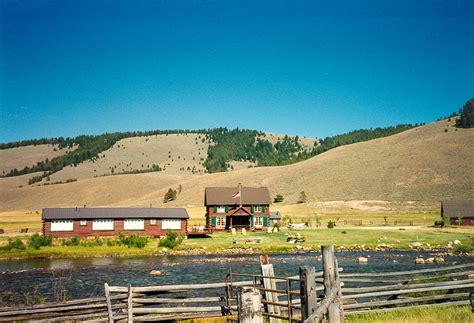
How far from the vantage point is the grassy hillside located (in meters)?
117

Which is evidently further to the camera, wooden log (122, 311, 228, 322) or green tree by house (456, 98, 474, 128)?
green tree by house (456, 98, 474, 128)

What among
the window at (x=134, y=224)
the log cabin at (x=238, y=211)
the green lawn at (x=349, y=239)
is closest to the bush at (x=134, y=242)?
the green lawn at (x=349, y=239)

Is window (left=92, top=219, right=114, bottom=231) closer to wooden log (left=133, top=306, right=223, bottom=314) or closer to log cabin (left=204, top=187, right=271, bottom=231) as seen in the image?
log cabin (left=204, top=187, right=271, bottom=231)

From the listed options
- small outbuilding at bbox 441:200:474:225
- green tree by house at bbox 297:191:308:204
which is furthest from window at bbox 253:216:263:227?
green tree by house at bbox 297:191:308:204

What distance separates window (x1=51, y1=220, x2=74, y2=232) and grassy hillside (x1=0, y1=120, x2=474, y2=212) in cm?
6589

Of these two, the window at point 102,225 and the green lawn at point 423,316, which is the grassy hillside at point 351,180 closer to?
the window at point 102,225

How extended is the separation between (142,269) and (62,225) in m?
27.7

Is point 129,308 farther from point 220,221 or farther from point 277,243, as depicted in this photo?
→ point 220,221

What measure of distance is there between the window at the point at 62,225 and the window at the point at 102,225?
2.91m

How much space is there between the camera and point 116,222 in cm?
6116

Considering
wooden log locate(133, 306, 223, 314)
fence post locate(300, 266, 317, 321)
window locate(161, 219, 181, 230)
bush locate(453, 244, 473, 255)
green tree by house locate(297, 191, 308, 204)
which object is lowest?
bush locate(453, 244, 473, 255)

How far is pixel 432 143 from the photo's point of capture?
14425 cm

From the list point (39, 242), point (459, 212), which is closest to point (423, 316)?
point (39, 242)

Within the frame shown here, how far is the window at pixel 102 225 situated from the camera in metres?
60.7
